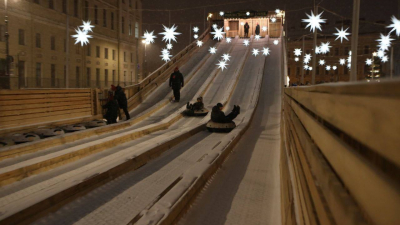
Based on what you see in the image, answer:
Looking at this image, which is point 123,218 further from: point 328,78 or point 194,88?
point 328,78

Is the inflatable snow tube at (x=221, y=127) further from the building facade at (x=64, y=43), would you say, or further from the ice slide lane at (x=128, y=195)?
the building facade at (x=64, y=43)

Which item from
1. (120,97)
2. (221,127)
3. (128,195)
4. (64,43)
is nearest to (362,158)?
(128,195)

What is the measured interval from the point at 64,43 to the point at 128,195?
3024cm

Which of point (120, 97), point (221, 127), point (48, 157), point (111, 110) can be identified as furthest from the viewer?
point (120, 97)

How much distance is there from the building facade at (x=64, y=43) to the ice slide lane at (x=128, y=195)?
27.8ft

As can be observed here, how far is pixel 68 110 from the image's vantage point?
1271 centimetres

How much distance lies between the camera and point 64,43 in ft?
105

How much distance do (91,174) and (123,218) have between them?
1517 millimetres

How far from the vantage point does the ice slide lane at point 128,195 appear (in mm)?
4363

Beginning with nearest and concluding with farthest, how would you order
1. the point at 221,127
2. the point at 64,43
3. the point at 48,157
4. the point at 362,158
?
1. the point at 362,158
2. the point at 48,157
3. the point at 221,127
4. the point at 64,43

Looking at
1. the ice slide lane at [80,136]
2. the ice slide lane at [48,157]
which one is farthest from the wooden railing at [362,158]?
the ice slide lane at [80,136]

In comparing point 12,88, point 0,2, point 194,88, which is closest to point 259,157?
point 12,88

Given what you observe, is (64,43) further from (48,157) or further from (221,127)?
(48,157)

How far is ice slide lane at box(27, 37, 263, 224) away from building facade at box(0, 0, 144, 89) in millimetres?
8482
